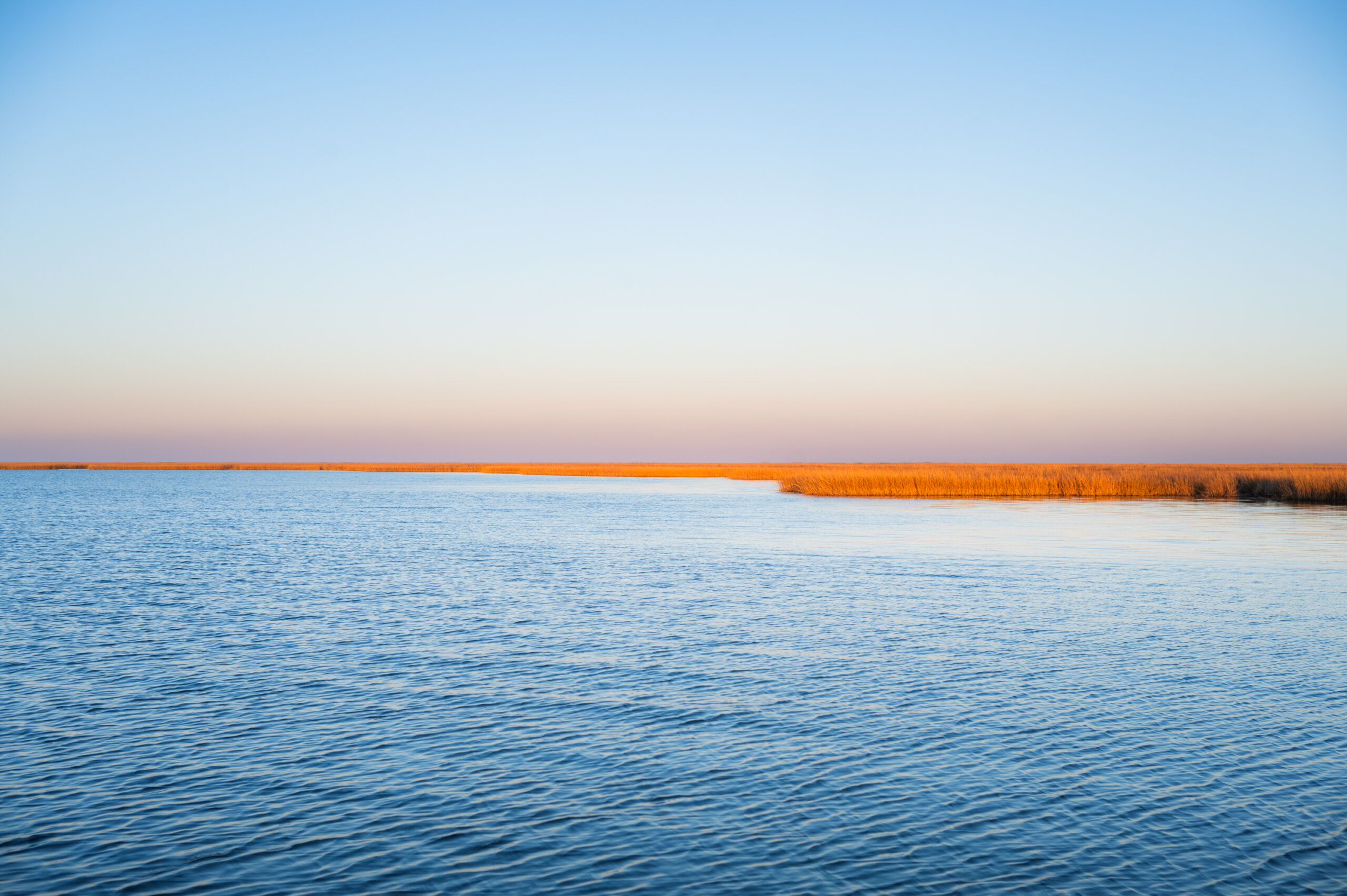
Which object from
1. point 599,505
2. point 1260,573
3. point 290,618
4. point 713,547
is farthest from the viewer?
point 599,505

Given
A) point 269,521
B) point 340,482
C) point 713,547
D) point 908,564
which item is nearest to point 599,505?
point 269,521

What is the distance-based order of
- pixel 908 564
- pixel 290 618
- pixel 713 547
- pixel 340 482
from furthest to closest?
pixel 340 482
pixel 713 547
pixel 908 564
pixel 290 618

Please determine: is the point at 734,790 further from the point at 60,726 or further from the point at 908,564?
the point at 908,564

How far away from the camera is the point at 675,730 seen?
1029cm

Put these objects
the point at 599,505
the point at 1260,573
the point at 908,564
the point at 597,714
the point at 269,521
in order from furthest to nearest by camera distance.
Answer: the point at 599,505 → the point at 269,521 → the point at 908,564 → the point at 1260,573 → the point at 597,714

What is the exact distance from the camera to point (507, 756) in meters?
9.36

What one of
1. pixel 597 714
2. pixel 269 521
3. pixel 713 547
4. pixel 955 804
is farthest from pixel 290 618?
pixel 269 521

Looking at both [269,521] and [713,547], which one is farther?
[269,521]

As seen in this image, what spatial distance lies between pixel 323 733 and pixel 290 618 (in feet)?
25.6

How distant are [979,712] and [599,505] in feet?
153

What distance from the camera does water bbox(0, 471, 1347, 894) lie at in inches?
275

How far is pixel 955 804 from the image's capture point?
814cm

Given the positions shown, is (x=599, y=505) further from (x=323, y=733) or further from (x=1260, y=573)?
(x=323, y=733)

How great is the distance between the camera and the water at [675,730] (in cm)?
697
